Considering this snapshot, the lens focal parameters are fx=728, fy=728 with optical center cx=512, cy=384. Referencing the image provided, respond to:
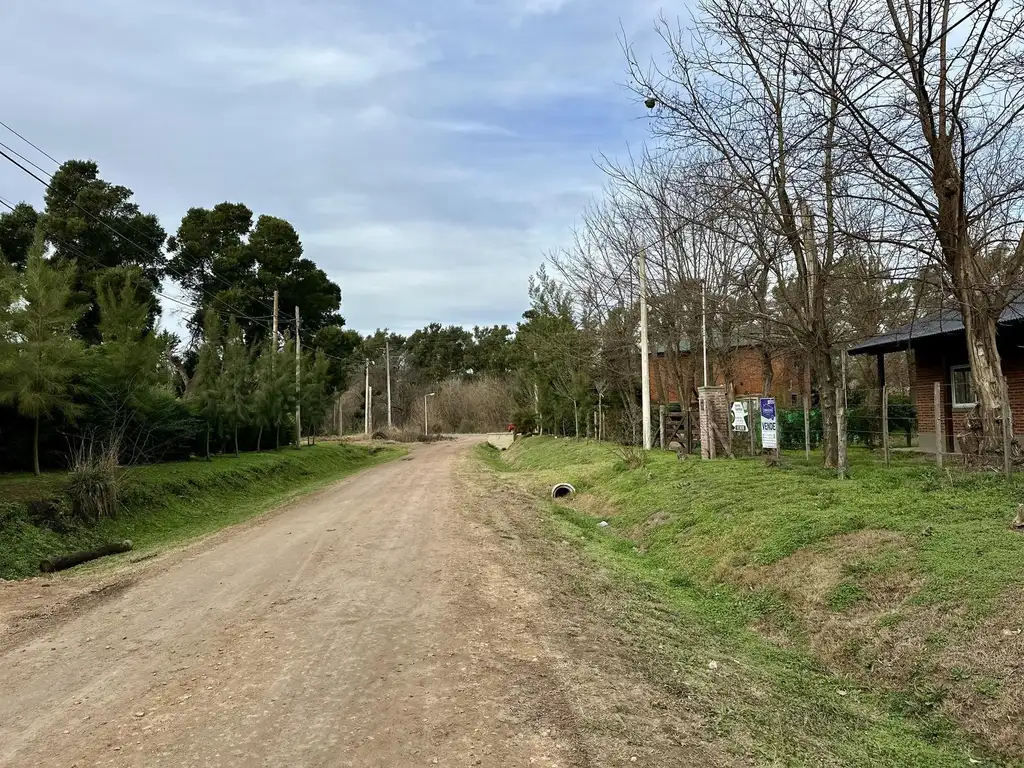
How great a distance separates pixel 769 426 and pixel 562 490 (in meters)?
5.39

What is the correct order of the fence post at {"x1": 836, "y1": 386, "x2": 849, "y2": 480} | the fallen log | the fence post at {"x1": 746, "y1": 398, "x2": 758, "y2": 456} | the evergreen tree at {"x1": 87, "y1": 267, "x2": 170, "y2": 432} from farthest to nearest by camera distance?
the fence post at {"x1": 746, "y1": 398, "x2": 758, "y2": 456}
the evergreen tree at {"x1": 87, "y1": 267, "x2": 170, "y2": 432}
the fence post at {"x1": 836, "y1": 386, "x2": 849, "y2": 480}
the fallen log

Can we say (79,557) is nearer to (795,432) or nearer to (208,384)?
(208,384)

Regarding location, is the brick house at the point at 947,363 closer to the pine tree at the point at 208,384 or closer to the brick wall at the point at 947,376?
the brick wall at the point at 947,376

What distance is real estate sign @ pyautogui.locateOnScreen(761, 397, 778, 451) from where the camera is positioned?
626 inches

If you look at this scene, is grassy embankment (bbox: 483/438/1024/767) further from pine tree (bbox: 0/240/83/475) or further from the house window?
pine tree (bbox: 0/240/83/475)

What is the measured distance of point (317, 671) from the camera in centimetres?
534

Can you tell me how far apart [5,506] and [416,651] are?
11.3 m

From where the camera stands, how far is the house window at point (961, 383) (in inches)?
786

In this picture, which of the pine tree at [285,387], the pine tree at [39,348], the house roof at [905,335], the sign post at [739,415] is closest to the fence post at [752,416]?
the sign post at [739,415]

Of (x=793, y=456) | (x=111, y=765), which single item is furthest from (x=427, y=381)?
(x=111, y=765)

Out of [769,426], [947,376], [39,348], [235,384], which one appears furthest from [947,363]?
[235,384]

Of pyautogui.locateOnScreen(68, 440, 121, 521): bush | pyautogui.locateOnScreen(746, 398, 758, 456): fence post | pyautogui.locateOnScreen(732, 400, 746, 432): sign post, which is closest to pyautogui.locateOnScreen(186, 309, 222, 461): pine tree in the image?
pyautogui.locateOnScreen(68, 440, 121, 521): bush

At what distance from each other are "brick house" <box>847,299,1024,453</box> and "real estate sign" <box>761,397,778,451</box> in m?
4.08

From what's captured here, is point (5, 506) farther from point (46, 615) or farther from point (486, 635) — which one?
point (486, 635)
